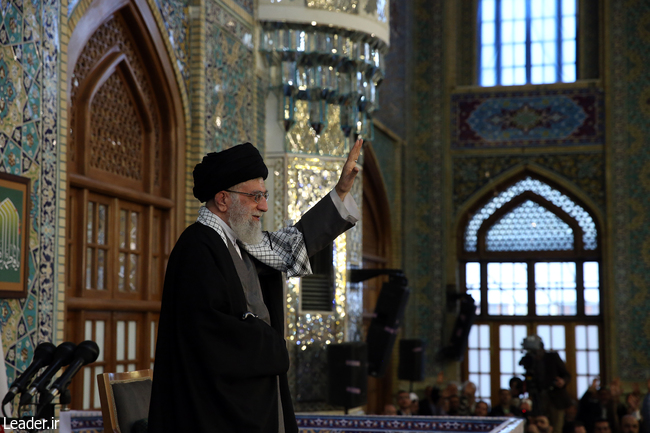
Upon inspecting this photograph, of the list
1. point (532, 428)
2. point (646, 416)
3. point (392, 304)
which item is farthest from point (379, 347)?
point (646, 416)

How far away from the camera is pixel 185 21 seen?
6.20m

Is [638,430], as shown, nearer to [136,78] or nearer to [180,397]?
[136,78]

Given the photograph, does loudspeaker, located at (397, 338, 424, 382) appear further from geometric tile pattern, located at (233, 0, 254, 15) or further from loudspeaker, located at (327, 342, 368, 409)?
geometric tile pattern, located at (233, 0, 254, 15)

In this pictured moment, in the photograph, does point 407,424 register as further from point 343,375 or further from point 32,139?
point 343,375

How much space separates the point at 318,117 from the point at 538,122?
495cm

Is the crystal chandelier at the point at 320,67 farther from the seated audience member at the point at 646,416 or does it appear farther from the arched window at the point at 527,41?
the arched window at the point at 527,41

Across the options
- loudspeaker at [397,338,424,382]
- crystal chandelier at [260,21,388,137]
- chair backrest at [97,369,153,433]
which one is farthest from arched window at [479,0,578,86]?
chair backrest at [97,369,153,433]

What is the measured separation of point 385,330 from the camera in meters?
8.70

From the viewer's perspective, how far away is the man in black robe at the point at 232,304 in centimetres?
215

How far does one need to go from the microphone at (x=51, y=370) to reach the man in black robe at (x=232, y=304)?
1.19m

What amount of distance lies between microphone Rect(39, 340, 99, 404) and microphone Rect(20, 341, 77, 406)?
26mm

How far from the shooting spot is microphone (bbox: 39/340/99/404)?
3.25 meters

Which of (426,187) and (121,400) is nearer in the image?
(121,400)

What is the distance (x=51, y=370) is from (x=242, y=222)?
53.9 inches
